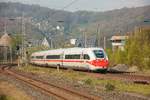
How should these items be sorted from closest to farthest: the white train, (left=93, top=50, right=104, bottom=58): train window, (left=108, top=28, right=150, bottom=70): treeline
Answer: the white train → (left=93, top=50, right=104, bottom=58): train window → (left=108, top=28, right=150, bottom=70): treeline

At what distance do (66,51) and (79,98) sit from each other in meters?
34.7

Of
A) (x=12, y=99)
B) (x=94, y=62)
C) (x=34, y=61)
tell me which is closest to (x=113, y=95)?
(x=12, y=99)

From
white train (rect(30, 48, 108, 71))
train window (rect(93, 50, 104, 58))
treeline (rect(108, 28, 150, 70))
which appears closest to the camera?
Answer: white train (rect(30, 48, 108, 71))

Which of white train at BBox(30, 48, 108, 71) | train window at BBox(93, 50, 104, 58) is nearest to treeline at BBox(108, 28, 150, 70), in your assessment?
white train at BBox(30, 48, 108, 71)

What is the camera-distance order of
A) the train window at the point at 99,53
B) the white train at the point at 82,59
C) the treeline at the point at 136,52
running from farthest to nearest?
the treeline at the point at 136,52 → the train window at the point at 99,53 → the white train at the point at 82,59

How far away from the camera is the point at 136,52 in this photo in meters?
64.2

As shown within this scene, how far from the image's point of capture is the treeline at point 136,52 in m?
59.3

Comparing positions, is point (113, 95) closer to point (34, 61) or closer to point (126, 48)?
point (126, 48)

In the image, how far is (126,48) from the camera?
71.0 m

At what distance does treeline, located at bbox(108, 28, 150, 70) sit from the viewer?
59341 mm

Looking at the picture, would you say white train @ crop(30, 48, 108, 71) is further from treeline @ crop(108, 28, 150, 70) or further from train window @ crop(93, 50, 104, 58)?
treeline @ crop(108, 28, 150, 70)

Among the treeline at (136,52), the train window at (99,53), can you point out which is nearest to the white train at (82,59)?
the train window at (99,53)

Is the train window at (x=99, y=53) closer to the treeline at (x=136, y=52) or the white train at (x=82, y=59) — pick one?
the white train at (x=82, y=59)

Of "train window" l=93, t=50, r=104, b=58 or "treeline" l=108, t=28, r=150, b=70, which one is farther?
"treeline" l=108, t=28, r=150, b=70
